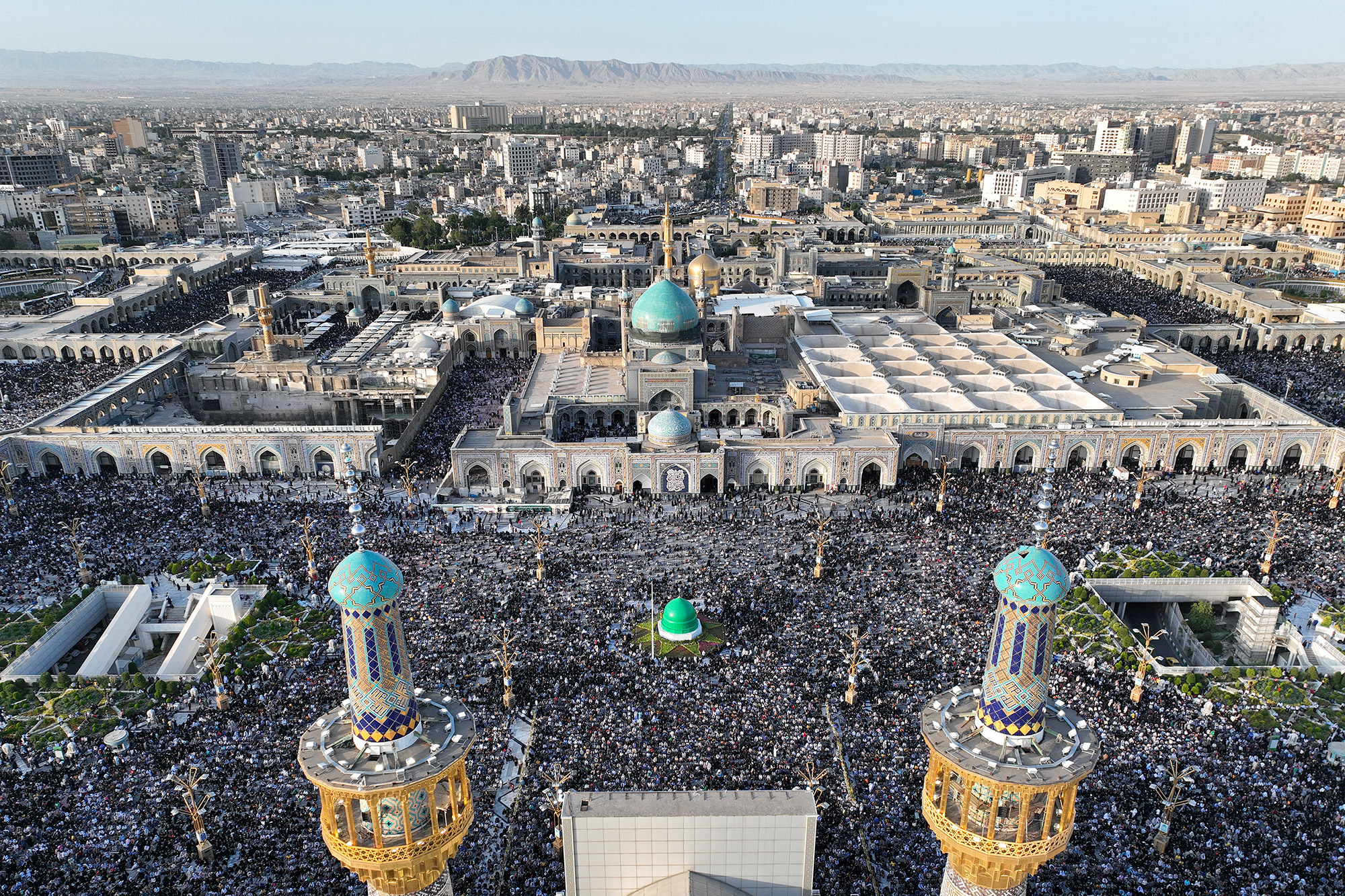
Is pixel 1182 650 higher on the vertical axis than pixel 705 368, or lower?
lower

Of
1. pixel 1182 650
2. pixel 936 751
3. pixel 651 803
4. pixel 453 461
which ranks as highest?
pixel 936 751

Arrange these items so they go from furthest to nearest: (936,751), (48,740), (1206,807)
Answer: (48,740), (1206,807), (936,751)

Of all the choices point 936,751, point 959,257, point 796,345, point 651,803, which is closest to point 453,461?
point 796,345

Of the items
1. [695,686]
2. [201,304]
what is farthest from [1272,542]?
[201,304]

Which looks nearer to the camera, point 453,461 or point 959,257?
point 453,461

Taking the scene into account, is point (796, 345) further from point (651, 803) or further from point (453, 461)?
point (651, 803)

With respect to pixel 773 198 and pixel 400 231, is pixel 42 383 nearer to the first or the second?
pixel 400 231

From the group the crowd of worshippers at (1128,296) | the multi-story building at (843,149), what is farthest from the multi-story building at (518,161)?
the crowd of worshippers at (1128,296)
